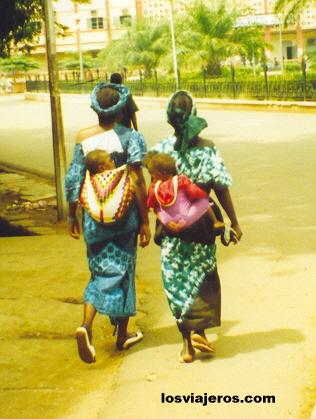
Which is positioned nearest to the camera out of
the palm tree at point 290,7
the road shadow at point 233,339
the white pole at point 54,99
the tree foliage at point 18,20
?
the road shadow at point 233,339

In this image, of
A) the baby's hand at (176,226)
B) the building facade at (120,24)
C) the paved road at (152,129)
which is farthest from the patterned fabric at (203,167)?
the building facade at (120,24)

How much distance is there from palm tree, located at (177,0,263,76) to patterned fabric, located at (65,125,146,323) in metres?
27.3

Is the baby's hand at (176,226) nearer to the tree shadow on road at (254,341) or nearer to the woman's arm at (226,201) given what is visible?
the woman's arm at (226,201)

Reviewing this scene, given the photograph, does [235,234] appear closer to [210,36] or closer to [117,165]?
[117,165]

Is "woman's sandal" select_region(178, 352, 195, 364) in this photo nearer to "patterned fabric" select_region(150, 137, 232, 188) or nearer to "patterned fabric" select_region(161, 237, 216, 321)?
"patterned fabric" select_region(161, 237, 216, 321)

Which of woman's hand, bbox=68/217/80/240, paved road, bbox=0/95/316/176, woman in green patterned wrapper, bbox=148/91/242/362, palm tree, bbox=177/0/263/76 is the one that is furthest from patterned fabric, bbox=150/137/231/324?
palm tree, bbox=177/0/263/76

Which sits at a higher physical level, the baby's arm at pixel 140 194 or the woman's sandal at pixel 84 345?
the baby's arm at pixel 140 194

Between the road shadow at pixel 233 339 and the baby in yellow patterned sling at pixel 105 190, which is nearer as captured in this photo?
the baby in yellow patterned sling at pixel 105 190

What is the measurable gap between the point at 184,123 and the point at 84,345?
1.36 m

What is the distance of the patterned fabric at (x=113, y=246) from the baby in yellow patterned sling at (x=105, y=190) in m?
0.08

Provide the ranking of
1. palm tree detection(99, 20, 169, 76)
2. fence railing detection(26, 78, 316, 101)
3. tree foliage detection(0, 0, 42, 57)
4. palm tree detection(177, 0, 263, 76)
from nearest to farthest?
tree foliage detection(0, 0, 42, 57) < fence railing detection(26, 78, 316, 101) < palm tree detection(177, 0, 263, 76) < palm tree detection(99, 20, 169, 76)

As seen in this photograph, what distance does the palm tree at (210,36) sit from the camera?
31.2m

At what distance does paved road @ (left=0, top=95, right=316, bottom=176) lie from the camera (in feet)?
50.1

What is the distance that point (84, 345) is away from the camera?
4270 millimetres
